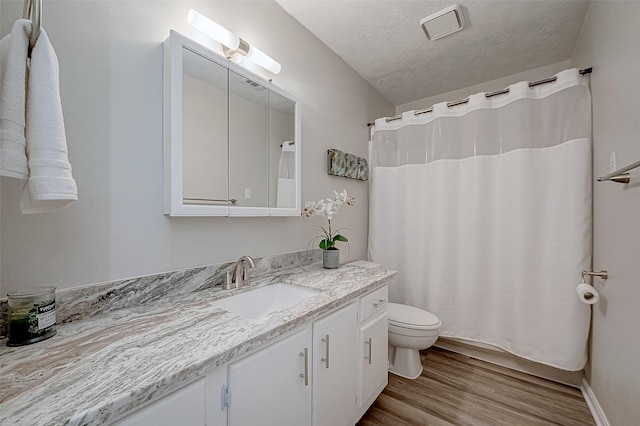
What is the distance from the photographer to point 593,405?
151 cm

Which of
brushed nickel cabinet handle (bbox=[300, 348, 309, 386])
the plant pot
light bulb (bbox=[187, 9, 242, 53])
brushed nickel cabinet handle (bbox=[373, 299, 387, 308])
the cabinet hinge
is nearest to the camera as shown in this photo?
the cabinet hinge

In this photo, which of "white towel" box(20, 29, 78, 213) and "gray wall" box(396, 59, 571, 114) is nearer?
"white towel" box(20, 29, 78, 213)

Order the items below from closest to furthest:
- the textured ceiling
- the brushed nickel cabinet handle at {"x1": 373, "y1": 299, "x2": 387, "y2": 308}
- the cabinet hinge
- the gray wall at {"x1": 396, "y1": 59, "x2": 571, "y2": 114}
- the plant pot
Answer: the cabinet hinge → the brushed nickel cabinet handle at {"x1": 373, "y1": 299, "x2": 387, "y2": 308} → the textured ceiling → the plant pot → the gray wall at {"x1": 396, "y1": 59, "x2": 571, "y2": 114}

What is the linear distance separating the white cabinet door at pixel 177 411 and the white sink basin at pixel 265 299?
18.1 inches

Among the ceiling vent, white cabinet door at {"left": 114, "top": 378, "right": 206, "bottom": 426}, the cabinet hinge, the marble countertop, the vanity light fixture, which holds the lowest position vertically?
the cabinet hinge

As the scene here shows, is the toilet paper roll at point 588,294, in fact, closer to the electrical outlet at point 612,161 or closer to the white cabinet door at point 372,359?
the electrical outlet at point 612,161

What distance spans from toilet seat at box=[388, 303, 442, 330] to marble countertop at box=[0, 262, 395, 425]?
3.15 feet

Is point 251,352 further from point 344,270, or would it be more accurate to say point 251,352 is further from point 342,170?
point 342,170

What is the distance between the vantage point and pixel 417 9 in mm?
1611

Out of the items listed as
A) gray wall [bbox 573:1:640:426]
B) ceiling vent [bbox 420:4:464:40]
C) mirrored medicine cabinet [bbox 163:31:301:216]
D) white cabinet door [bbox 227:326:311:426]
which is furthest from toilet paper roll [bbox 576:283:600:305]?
ceiling vent [bbox 420:4:464:40]

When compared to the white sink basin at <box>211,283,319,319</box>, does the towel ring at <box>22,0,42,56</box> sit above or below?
above

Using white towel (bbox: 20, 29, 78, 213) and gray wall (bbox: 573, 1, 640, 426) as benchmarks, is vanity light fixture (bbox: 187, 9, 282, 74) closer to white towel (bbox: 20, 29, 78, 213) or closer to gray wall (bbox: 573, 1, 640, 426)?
white towel (bbox: 20, 29, 78, 213)

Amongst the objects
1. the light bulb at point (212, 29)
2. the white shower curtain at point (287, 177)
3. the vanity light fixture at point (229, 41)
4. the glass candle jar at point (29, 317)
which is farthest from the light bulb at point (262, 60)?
the glass candle jar at point (29, 317)

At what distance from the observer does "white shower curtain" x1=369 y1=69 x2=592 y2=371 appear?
163cm
